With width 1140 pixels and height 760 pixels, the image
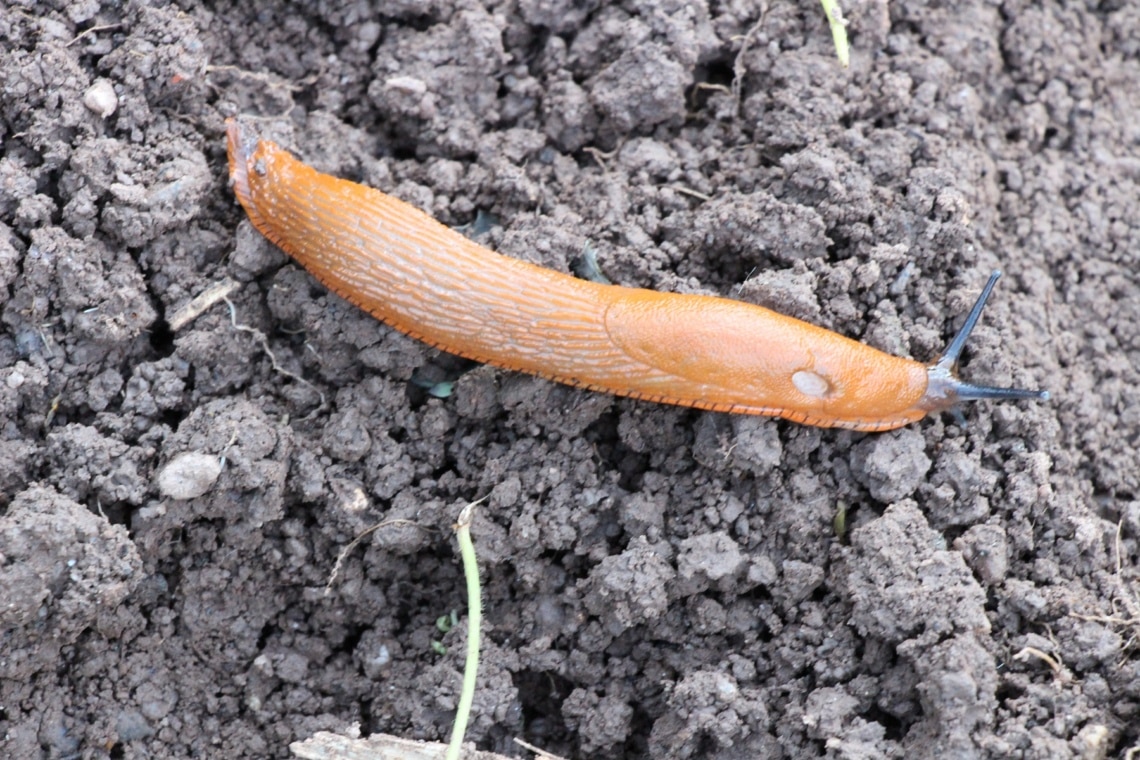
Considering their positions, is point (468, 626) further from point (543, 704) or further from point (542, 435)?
point (542, 435)

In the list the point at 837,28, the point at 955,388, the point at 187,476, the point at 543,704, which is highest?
the point at 837,28

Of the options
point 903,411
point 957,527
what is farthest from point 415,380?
point 957,527

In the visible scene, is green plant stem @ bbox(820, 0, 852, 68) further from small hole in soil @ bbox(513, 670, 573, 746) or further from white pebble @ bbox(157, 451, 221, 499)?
white pebble @ bbox(157, 451, 221, 499)

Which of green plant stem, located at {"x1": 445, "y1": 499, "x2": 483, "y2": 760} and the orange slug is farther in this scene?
the orange slug

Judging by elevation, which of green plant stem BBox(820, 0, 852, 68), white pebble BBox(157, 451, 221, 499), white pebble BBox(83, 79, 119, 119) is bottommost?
white pebble BBox(157, 451, 221, 499)

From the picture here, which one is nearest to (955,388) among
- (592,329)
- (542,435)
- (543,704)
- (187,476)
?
(592,329)

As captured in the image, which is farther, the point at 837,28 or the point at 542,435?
the point at 837,28

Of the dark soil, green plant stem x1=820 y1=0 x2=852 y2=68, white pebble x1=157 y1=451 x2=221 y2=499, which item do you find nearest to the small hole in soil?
the dark soil
